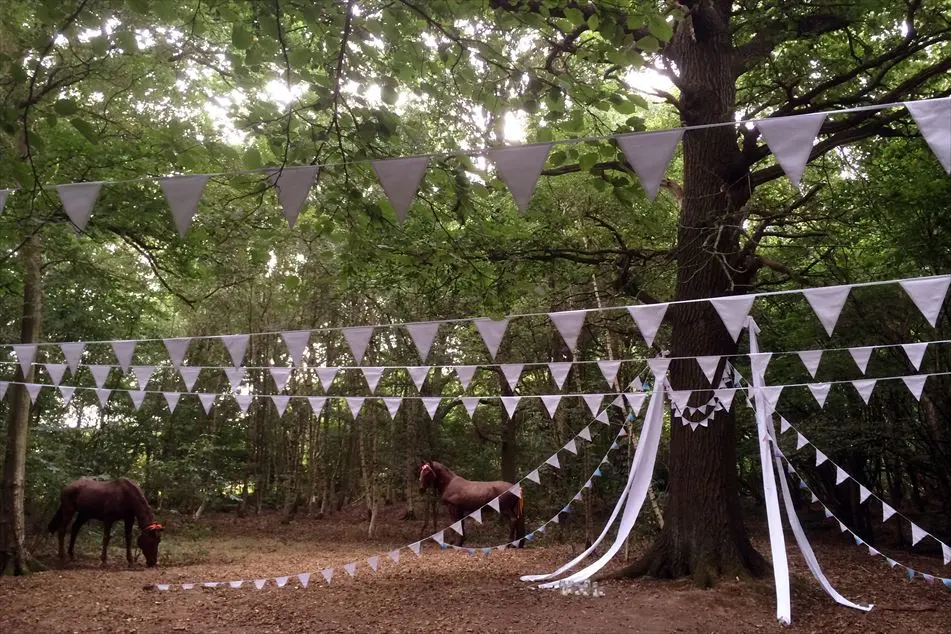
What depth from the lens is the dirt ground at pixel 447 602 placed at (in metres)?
5.82

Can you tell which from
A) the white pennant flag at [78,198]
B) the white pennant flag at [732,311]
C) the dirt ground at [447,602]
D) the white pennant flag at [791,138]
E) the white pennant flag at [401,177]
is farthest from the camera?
the dirt ground at [447,602]

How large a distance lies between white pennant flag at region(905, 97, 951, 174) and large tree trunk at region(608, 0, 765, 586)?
3.55 metres

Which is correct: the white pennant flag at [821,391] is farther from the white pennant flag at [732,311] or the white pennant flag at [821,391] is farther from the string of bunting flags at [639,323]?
the white pennant flag at [732,311]

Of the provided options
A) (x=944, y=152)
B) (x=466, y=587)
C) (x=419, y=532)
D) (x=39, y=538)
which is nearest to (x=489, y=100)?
(x=944, y=152)

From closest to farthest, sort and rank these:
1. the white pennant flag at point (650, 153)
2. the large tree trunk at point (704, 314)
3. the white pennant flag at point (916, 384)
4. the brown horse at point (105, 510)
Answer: the white pennant flag at point (650, 153) → the white pennant flag at point (916, 384) → the large tree trunk at point (704, 314) → the brown horse at point (105, 510)

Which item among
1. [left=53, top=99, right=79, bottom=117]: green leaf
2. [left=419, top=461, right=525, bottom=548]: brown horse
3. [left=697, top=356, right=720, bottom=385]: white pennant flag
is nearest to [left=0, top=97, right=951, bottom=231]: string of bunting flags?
[left=53, top=99, right=79, bottom=117]: green leaf

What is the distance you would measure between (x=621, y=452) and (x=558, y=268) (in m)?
4.51

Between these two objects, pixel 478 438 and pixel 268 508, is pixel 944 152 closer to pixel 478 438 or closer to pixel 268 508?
pixel 478 438

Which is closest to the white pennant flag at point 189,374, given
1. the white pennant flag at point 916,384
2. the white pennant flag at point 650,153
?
the white pennant flag at point 650,153

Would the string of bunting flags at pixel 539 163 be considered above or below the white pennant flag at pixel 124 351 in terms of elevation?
above

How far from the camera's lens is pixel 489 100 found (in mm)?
3867

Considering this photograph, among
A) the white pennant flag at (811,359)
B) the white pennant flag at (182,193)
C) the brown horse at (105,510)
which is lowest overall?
the brown horse at (105,510)

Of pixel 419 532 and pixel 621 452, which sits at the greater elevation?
pixel 621 452

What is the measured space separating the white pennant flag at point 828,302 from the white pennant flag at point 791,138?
2.14 meters
